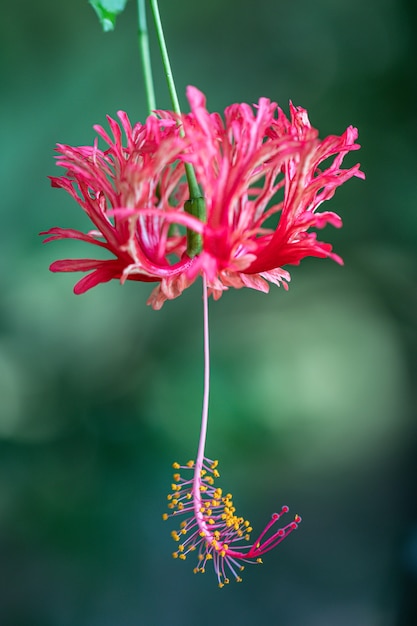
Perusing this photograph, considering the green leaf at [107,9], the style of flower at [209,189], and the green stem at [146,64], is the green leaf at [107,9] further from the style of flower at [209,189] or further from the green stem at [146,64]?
the style of flower at [209,189]

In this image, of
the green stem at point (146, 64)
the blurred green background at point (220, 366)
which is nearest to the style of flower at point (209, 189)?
the green stem at point (146, 64)

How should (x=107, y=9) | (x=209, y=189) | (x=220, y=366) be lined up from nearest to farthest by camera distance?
(x=209, y=189)
(x=107, y=9)
(x=220, y=366)

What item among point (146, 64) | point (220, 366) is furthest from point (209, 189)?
point (220, 366)

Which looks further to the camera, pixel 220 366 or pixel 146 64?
pixel 220 366

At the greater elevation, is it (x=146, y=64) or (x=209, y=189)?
(x=146, y=64)

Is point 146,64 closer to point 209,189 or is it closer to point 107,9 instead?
point 107,9

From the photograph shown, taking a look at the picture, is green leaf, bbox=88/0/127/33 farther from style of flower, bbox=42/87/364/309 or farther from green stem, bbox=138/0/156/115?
style of flower, bbox=42/87/364/309

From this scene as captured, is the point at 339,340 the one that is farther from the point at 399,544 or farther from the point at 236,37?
the point at 236,37
